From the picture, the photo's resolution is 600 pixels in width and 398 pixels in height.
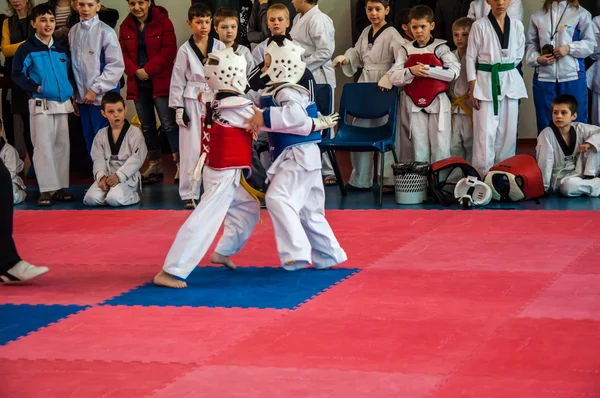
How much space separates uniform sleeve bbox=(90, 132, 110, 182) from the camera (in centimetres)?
862

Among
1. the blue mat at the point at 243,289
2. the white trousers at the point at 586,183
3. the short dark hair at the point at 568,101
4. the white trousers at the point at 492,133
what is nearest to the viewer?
the blue mat at the point at 243,289

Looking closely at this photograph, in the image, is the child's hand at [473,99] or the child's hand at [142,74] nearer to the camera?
the child's hand at [473,99]

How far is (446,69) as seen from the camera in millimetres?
8141

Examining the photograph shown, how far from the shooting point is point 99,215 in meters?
7.92

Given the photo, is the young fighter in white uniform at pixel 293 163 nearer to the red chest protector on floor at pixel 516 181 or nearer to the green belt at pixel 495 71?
the red chest protector on floor at pixel 516 181

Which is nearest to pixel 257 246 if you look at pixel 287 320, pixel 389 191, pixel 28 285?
pixel 28 285

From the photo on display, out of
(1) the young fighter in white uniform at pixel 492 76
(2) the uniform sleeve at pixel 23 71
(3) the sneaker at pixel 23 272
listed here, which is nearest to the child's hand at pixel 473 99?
(1) the young fighter in white uniform at pixel 492 76

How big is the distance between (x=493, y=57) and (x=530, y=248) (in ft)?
9.01

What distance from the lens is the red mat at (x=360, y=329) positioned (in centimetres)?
347

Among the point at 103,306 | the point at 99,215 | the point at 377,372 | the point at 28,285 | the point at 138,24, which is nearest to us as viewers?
the point at 377,372

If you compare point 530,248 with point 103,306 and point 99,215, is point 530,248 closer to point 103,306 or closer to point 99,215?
point 103,306

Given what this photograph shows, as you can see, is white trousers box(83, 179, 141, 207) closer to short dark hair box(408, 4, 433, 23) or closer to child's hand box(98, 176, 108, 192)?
child's hand box(98, 176, 108, 192)

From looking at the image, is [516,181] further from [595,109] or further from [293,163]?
[293,163]

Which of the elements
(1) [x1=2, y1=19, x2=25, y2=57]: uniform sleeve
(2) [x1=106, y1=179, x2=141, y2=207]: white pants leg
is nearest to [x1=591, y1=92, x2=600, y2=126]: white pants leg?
(2) [x1=106, y1=179, x2=141, y2=207]: white pants leg
